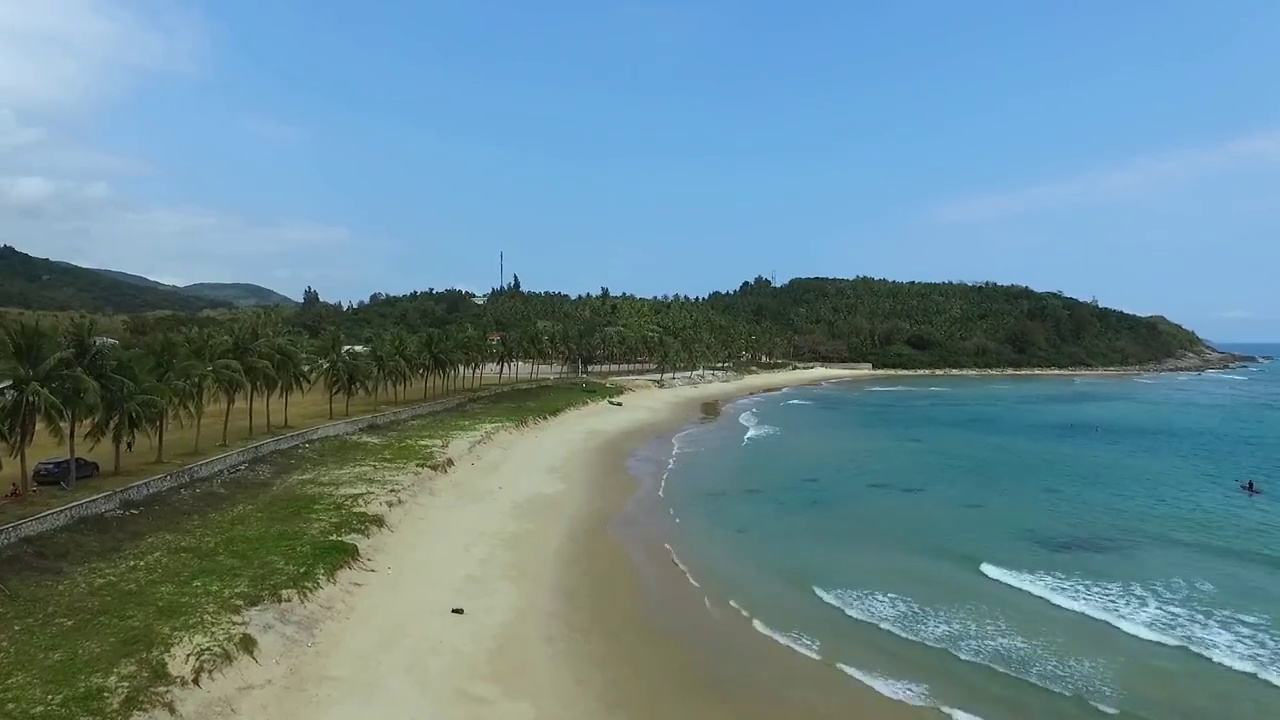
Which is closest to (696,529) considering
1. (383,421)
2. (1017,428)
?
(383,421)

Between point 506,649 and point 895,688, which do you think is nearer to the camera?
point 895,688

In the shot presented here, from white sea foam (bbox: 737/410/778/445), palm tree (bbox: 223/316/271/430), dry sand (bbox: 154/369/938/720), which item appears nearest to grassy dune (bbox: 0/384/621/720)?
dry sand (bbox: 154/369/938/720)

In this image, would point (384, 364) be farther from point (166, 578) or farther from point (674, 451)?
point (166, 578)

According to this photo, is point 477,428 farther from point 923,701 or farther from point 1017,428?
point 1017,428

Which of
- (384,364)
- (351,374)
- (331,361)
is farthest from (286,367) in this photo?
(384,364)

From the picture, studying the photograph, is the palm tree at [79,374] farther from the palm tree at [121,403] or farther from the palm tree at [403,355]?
the palm tree at [403,355]

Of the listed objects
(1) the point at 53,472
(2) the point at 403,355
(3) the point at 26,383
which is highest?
(2) the point at 403,355
